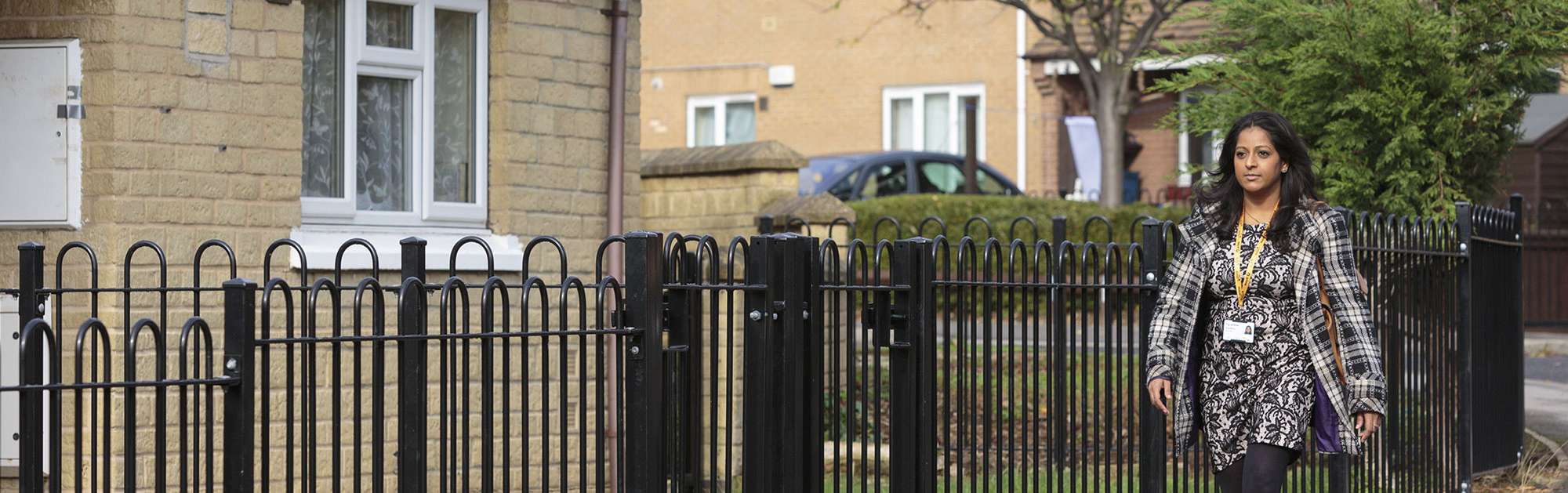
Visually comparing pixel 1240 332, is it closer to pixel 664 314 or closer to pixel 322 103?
pixel 664 314

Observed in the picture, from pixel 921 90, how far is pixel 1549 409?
49.2 feet

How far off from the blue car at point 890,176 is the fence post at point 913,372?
1260 centimetres

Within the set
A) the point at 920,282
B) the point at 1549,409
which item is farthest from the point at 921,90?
the point at 920,282

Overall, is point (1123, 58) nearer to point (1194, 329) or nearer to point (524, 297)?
point (1194, 329)

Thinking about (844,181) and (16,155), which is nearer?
(16,155)

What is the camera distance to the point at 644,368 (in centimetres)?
452

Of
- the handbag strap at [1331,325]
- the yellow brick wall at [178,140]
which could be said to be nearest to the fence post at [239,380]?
the handbag strap at [1331,325]

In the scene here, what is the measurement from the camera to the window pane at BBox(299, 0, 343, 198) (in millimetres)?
8406

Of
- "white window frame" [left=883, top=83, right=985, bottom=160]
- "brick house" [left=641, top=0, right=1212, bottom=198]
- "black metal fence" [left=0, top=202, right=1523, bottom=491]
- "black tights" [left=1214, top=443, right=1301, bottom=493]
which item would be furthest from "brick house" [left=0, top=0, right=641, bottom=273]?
"white window frame" [left=883, top=83, right=985, bottom=160]

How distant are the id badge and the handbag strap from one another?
20cm

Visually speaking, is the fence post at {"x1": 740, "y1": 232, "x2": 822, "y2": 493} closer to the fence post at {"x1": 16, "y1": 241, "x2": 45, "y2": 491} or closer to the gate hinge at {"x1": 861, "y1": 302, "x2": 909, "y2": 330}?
the gate hinge at {"x1": 861, "y1": 302, "x2": 909, "y2": 330}

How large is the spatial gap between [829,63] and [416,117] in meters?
18.3

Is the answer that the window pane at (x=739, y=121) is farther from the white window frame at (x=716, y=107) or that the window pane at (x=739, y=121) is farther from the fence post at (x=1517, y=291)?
the fence post at (x=1517, y=291)

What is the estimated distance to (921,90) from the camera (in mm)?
26250
